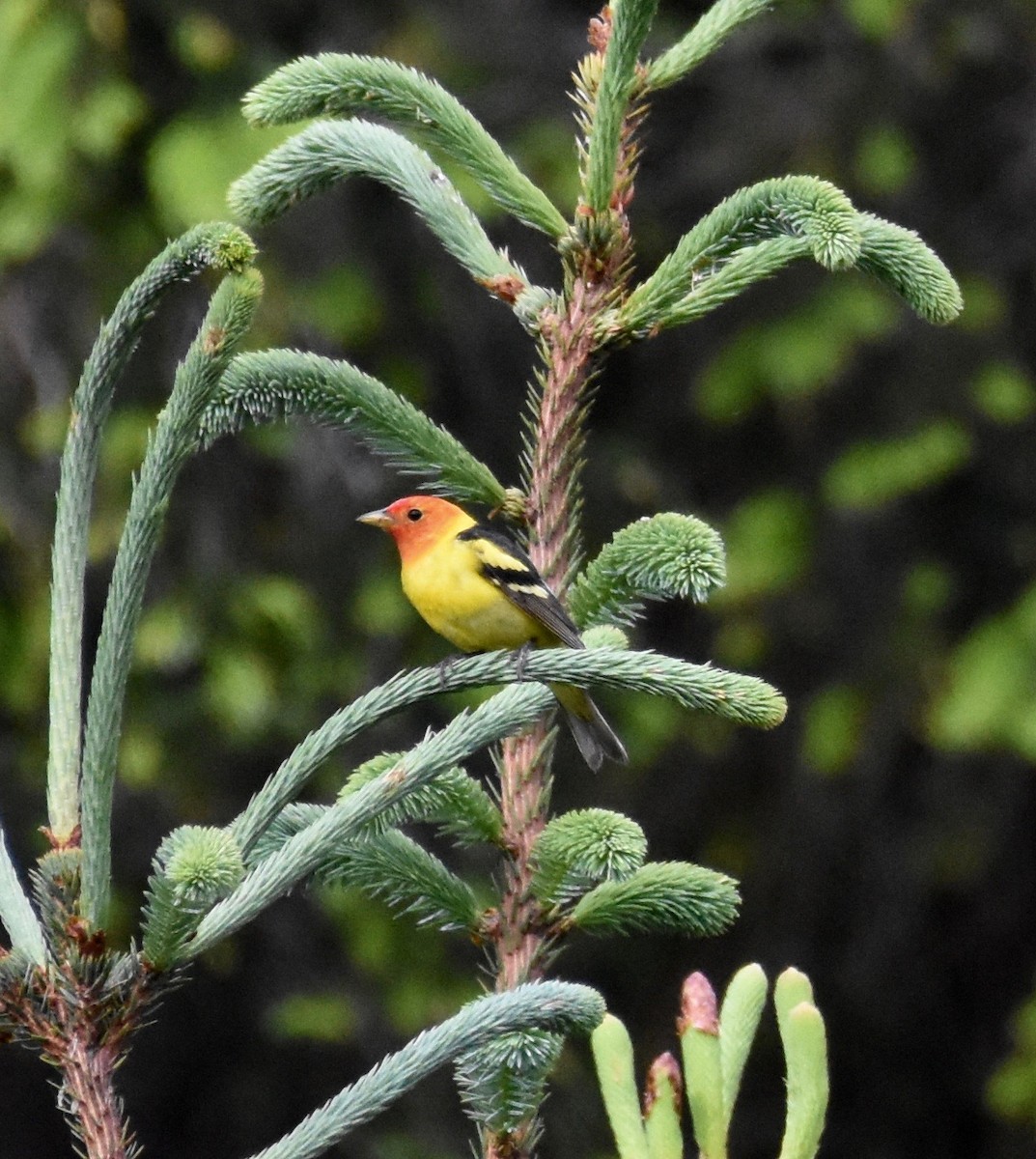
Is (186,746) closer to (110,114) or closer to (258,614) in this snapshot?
(258,614)

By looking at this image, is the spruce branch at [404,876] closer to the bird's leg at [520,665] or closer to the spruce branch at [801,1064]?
the bird's leg at [520,665]

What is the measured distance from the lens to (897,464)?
5949 millimetres

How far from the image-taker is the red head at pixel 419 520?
352 cm

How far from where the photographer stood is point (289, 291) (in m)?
5.77

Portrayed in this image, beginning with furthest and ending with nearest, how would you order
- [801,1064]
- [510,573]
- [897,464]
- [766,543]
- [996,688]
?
1. [766,543]
2. [897,464]
3. [996,688]
4. [510,573]
5. [801,1064]

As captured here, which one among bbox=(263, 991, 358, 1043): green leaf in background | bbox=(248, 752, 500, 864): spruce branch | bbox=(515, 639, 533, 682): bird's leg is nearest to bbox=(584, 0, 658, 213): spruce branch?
bbox=(515, 639, 533, 682): bird's leg

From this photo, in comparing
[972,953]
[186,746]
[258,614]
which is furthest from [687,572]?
[972,953]

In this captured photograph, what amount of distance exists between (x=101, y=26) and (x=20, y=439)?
1447 mm

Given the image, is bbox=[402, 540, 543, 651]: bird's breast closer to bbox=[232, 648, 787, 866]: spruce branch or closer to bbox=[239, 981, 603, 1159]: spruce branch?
bbox=[232, 648, 787, 866]: spruce branch

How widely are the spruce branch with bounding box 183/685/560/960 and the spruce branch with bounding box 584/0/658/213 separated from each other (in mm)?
710

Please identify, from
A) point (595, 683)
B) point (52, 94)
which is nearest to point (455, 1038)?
point (595, 683)

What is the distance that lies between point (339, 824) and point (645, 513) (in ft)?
15.6

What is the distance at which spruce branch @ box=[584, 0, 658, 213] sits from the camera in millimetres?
1904

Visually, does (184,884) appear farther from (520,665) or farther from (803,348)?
(803,348)
